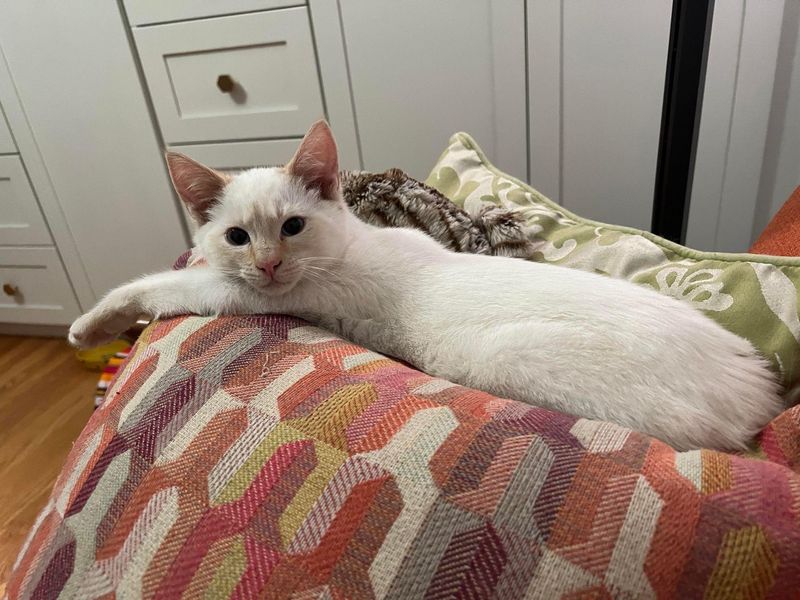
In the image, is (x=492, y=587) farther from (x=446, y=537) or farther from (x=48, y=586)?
(x=48, y=586)

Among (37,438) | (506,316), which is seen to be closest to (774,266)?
(506,316)

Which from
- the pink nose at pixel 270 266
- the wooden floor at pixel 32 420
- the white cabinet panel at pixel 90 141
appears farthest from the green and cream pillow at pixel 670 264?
the wooden floor at pixel 32 420

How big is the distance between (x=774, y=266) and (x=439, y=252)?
439 mm

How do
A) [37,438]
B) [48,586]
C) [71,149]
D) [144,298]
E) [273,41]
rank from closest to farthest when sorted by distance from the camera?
[48,586]
[144,298]
[273,41]
[37,438]
[71,149]

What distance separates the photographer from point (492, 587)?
0.37 meters

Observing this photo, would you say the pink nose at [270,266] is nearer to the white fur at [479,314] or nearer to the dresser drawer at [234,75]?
the white fur at [479,314]

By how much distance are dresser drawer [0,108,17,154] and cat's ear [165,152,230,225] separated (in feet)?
4.67

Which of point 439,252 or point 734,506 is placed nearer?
point 734,506

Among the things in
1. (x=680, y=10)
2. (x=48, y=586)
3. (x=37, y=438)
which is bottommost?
(x=37, y=438)

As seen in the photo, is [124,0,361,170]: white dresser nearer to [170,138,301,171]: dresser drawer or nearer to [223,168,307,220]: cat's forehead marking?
[170,138,301,171]: dresser drawer

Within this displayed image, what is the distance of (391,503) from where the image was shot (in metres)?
0.41

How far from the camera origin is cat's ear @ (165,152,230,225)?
748mm

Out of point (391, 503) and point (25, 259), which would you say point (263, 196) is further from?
point (25, 259)

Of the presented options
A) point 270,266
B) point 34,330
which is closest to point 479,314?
point 270,266
